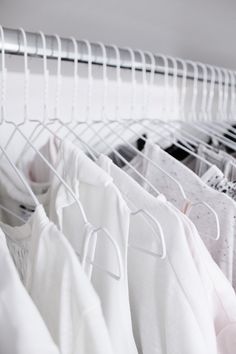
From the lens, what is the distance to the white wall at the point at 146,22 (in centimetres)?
83

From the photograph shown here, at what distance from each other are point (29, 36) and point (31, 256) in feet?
1.05

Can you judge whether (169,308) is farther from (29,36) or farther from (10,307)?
(29,36)

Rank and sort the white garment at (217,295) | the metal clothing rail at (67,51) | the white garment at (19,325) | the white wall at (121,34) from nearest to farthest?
the white garment at (19,325) < the white garment at (217,295) < the metal clothing rail at (67,51) < the white wall at (121,34)

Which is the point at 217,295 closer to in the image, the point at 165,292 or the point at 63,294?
the point at 165,292

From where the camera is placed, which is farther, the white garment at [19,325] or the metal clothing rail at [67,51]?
the metal clothing rail at [67,51]

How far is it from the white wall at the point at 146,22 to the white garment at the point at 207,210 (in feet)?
1.52

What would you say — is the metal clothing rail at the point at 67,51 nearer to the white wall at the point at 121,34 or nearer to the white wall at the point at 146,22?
the white wall at the point at 121,34

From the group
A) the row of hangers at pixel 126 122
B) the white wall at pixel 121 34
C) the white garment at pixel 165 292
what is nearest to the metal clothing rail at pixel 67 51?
the row of hangers at pixel 126 122

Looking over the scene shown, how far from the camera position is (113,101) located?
35.4 inches

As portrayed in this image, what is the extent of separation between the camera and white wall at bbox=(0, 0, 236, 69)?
83 cm

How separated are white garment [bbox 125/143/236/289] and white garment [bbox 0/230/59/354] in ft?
0.86

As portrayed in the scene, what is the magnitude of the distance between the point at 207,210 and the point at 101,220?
15cm

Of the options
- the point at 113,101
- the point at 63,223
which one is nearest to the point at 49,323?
the point at 63,223

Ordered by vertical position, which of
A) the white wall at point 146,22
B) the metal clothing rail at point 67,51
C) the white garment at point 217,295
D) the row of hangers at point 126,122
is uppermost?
the white wall at point 146,22
